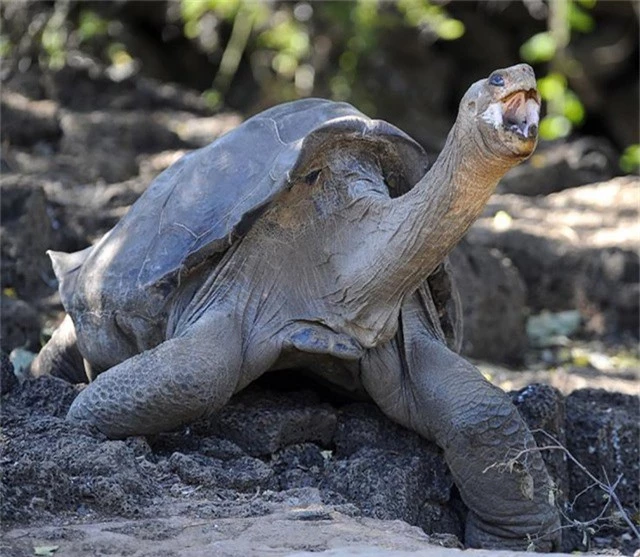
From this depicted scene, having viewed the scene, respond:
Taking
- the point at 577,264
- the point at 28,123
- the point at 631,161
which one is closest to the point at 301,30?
the point at 631,161

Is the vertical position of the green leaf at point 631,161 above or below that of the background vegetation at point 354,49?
below

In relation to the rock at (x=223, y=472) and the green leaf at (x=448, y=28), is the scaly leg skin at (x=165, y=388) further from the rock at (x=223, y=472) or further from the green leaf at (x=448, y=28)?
the green leaf at (x=448, y=28)

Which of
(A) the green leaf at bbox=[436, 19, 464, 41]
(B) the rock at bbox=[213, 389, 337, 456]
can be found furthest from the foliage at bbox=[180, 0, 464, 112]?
(B) the rock at bbox=[213, 389, 337, 456]

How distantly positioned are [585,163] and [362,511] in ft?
25.1

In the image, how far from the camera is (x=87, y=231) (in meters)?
7.37

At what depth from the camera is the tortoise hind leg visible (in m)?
5.28

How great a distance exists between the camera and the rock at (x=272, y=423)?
4.39 m

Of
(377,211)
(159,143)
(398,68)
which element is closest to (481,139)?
(377,211)

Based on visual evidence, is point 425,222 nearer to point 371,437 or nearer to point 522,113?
point 522,113

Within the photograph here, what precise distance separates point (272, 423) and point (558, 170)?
687 cm

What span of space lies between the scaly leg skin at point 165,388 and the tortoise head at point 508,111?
1.08m

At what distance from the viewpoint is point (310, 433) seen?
4504mm

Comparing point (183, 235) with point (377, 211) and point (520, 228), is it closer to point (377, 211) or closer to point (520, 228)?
point (377, 211)

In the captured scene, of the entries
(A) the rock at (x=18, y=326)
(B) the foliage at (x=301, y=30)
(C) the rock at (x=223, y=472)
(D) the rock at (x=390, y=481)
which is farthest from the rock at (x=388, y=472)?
(B) the foliage at (x=301, y=30)
